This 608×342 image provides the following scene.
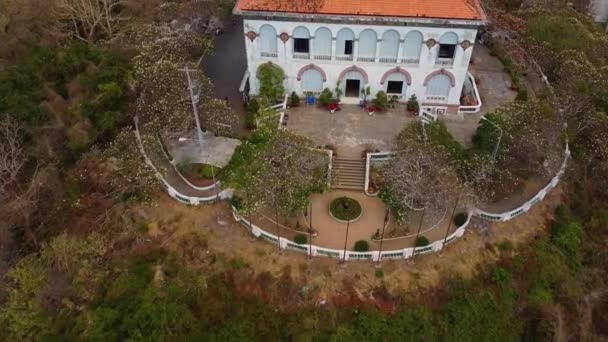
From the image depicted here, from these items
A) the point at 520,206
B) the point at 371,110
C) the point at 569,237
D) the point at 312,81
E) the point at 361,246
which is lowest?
the point at 569,237

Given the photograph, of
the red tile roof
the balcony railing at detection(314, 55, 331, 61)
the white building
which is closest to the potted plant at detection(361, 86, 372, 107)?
the white building

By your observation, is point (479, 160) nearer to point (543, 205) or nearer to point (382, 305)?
point (543, 205)

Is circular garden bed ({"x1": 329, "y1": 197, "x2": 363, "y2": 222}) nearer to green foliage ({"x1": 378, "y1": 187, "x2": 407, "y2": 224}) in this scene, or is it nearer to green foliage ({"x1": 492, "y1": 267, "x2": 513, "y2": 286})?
green foliage ({"x1": 378, "y1": 187, "x2": 407, "y2": 224})

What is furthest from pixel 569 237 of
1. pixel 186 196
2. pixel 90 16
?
pixel 90 16

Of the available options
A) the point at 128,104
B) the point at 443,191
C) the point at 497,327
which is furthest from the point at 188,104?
the point at 497,327

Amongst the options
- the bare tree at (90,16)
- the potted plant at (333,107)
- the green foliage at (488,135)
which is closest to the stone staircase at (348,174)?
the potted plant at (333,107)

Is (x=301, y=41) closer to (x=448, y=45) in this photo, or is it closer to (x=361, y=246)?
(x=448, y=45)

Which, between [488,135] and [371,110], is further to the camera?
[371,110]
